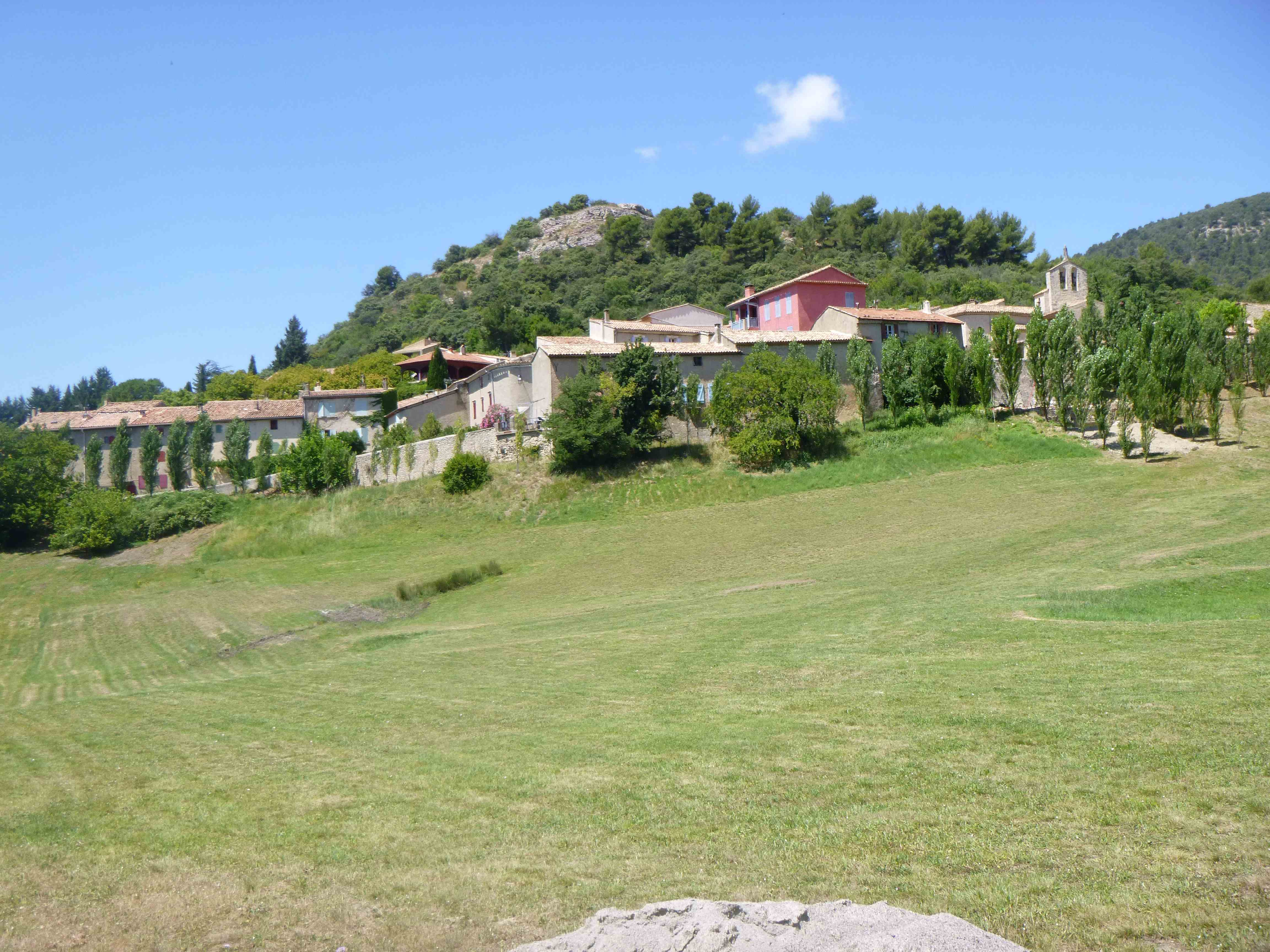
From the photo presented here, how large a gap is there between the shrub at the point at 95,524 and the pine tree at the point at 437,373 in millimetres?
32023

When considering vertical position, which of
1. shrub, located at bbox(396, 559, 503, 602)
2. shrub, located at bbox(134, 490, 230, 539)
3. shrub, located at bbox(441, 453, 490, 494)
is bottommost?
shrub, located at bbox(396, 559, 503, 602)

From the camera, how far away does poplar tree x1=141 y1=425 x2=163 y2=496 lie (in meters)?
85.4

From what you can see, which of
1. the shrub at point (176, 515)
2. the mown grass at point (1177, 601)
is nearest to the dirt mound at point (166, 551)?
the shrub at point (176, 515)

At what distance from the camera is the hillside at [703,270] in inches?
4727

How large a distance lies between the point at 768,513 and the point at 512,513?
622 inches

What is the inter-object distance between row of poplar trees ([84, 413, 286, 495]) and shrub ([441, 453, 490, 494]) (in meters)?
30.6

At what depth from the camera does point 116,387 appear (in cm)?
19075

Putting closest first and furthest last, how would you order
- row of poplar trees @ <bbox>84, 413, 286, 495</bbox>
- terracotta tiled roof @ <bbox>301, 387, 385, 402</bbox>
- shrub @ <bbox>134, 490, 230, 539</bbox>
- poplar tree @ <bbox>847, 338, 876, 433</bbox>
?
poplar tree @ <bbox>847, 338, 876, 433</bbox>, shrub @ <bbox>134, 490, 230, 539</bbox>, row of poplar trees @ <bbox>84, 413, 286, 495</bbox>, terracotta tiled roof @ <bbox>301, 387, 385, 402</bbox>

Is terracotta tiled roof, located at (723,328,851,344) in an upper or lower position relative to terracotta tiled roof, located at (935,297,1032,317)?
lower

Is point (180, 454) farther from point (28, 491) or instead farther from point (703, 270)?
point (703, 270)

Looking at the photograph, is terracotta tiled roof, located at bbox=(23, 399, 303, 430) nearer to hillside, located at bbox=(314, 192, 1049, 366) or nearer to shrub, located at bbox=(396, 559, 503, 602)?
hillside, located at bbox=(314, 192, 1049, 366)

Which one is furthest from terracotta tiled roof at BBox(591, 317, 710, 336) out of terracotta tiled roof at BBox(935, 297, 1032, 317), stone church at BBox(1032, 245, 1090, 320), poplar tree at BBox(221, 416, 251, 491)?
poplar tree at BBox(221, 416, 251, 491)

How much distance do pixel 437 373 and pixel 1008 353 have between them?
2189 inches

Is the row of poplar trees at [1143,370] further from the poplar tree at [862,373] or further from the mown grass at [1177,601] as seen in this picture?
the mown grass at [1177,601]
